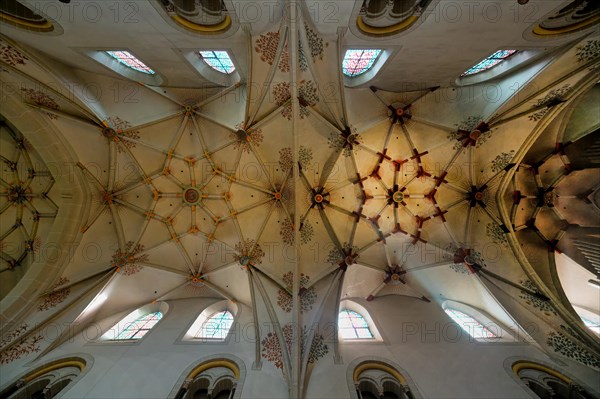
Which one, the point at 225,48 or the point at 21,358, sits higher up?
the point at 225,48

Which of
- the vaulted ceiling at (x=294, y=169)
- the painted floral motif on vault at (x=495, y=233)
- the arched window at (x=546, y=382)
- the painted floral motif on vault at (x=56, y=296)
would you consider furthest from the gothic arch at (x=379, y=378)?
the painted floral motif on vault at (x=56, y=296)

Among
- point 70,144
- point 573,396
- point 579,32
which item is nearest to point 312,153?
point 579,32

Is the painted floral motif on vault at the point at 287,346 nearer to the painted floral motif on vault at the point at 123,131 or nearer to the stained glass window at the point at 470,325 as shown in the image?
the stained glass window at the point at 470,325

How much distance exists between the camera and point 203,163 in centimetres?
995

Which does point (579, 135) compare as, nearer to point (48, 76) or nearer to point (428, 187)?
point (428, 187)

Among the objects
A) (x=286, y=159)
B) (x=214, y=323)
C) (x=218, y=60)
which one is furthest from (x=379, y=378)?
(x=218, y=60)

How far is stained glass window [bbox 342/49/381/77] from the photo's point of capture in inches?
295

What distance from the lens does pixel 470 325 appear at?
29.8 ft

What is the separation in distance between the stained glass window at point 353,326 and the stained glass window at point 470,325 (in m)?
3.59

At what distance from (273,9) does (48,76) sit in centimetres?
646

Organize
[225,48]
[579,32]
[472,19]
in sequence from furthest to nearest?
[225,48] < [579,32] < [472,19]

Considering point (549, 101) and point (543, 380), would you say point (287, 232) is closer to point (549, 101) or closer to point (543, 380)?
point (543, 380)

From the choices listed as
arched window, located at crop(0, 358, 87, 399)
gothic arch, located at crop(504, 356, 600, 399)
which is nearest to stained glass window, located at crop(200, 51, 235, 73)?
arched window, located at crop(0, 358, 87, 399)

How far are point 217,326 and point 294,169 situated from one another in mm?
7153
